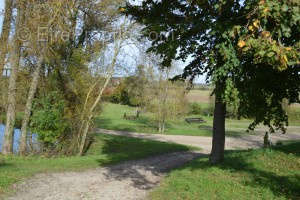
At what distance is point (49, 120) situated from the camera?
1510cm

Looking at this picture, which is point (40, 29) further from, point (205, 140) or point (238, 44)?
point (205, 140)

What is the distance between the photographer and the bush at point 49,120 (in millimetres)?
15102

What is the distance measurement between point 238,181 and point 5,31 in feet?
41.9

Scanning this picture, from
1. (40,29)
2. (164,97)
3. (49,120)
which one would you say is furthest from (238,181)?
(164,97)

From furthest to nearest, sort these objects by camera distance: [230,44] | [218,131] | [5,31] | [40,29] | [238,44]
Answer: [5,31], [40,29], [218,131], [230,44], [238,44]

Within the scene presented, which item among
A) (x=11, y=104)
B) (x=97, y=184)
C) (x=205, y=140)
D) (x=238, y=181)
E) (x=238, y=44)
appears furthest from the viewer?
(x=205, y=140)

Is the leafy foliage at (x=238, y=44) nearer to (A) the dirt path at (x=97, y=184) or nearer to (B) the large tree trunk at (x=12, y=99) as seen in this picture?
(A) the dirt path at (x=97, y=184)

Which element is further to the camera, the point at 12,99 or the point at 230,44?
the point at 12,99

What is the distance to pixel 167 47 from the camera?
8.09 metres

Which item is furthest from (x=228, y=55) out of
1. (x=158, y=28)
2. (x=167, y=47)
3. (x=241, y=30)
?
(x=158, y=28)

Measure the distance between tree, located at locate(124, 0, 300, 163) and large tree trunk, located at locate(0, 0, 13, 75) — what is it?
7.91 metres

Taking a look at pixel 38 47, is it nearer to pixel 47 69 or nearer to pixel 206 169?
pixel 47 69

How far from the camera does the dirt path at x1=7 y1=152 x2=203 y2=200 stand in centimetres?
778

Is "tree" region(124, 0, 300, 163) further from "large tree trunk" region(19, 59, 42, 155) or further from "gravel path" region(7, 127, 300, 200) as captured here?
"large tree trunk" region(19, 59, 42, 155)
